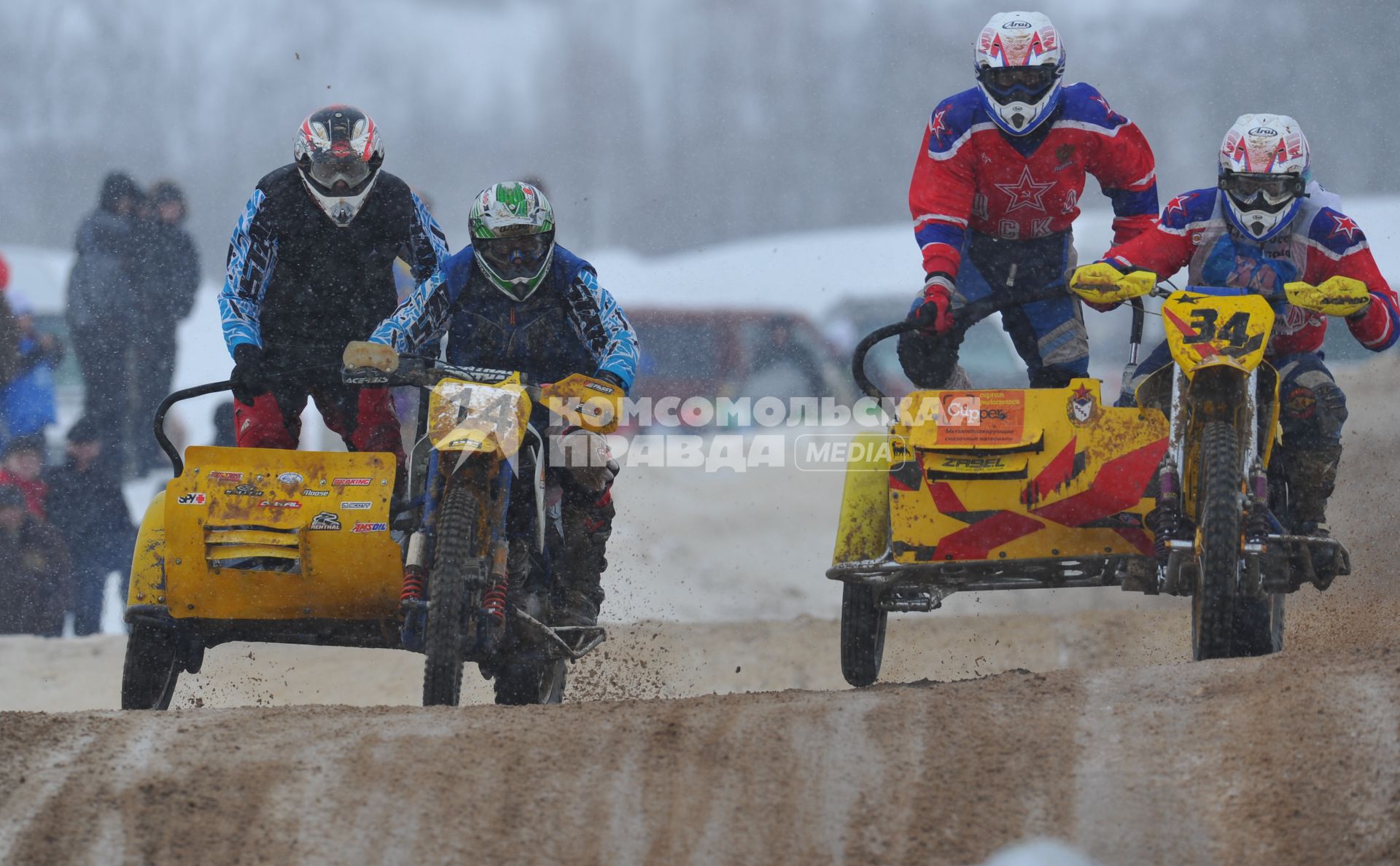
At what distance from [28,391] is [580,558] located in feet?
16.8

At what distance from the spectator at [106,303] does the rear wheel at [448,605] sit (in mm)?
5636

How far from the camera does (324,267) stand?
24.5 feet

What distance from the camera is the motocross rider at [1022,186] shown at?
7.44 m

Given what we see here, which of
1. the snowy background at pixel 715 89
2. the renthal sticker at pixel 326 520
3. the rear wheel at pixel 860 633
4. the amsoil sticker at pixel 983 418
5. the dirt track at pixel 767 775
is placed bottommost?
the dirt track at pixel 767 775

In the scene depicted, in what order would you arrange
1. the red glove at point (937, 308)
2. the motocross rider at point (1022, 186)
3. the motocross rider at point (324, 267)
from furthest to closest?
the motocross rider at point (1022, 186) < the motocross rider at point (324, 267) < the red glove at point (937, 308)

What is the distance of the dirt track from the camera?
4.50 metres

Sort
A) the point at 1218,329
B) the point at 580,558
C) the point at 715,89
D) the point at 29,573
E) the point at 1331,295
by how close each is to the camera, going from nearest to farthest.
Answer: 1. the point at 1218,329
2. the point at 1331,295
3. the point at 580,558
4. the point at 29,573
5. the point at 715,89

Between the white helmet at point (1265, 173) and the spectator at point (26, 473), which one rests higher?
the white helmet at point (1265, 173)

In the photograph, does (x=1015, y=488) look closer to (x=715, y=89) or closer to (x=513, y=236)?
(x=513, y=236)

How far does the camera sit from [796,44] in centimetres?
2119

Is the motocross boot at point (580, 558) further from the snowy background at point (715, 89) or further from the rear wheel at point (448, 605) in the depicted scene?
the snowy background at point (715, 89)

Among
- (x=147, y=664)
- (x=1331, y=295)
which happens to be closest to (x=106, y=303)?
(x=147, y=664)

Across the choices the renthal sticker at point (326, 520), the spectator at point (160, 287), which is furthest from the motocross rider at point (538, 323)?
the spectator at point (160, 287)

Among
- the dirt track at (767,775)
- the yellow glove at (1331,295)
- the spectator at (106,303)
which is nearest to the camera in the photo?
the dirt track at (767,775)
